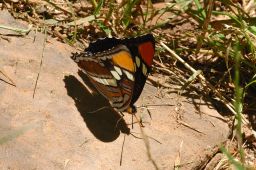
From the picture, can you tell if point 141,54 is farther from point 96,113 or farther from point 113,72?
point 96,113

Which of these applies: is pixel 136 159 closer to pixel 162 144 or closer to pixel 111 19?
pixel 162 144

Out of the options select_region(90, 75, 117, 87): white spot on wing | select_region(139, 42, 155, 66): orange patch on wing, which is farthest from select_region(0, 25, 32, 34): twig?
select_region(139, 42, 155, 66): orange patch on wing

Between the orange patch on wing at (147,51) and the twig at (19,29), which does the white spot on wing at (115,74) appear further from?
the twig at (19,29)

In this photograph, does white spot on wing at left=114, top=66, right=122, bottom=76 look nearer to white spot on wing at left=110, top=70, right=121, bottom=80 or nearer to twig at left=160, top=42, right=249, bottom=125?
white spot on wing at left=110, top=70, right=121, bottom=80

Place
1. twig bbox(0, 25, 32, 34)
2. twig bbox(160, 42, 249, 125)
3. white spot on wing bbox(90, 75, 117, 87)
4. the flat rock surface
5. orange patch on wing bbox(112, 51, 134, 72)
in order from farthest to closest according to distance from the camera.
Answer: twig bbox(160, 42, 249, 125) < twig bbox(0, 25, 32, 34) < white spot on wing bbox(90, 75, 117, 87) < orange patch on wing bbox(112, 51, 134, 72) < the flat rock surface

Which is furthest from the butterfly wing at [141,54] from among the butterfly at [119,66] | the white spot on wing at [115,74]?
the white spot on wing at [115,74]

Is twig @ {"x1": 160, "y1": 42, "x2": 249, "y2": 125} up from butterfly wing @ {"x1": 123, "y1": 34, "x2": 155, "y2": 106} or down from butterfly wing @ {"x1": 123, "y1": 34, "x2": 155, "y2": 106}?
down

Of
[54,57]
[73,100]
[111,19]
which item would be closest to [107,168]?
[73,100]

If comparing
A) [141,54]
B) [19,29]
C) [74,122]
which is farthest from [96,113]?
[19,29]
